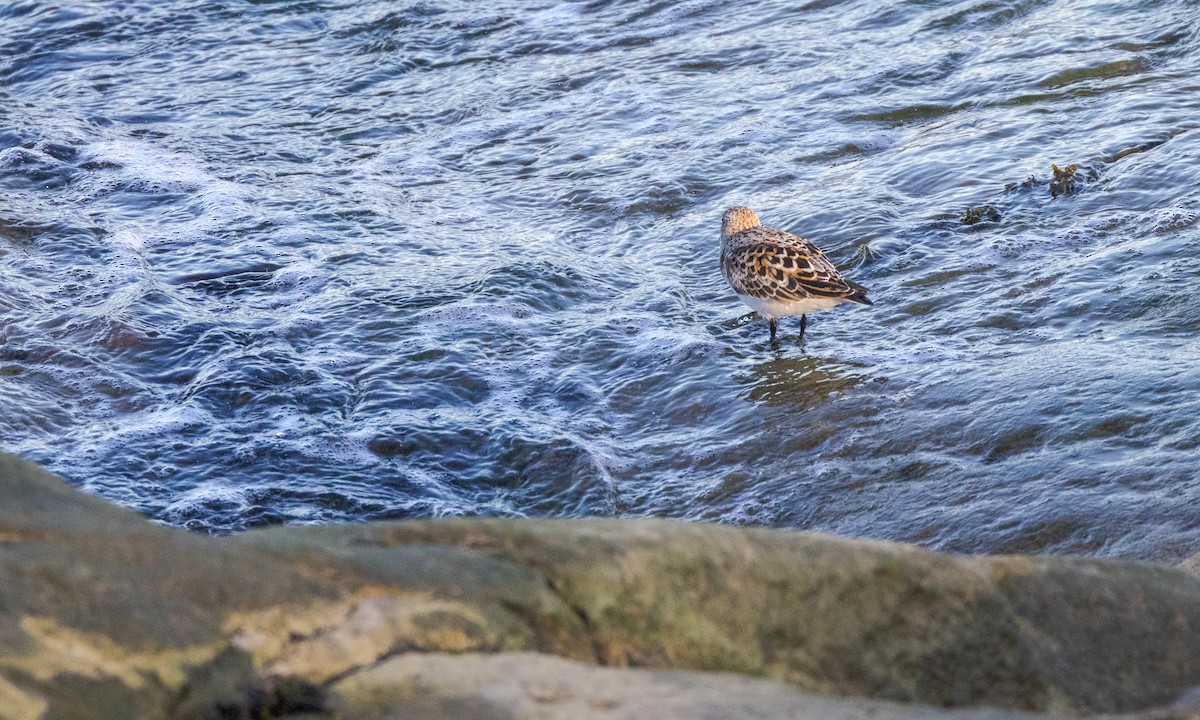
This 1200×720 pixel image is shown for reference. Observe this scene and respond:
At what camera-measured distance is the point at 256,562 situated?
2361mm

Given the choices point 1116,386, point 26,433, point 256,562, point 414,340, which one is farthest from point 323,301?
point 256,562

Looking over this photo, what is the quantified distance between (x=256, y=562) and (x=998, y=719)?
1.46m

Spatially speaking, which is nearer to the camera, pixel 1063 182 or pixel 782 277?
pixel 782 277

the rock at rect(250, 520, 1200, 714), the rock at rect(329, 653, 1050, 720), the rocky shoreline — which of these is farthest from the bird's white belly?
the rock at rect(329, 653, 1050, 720)

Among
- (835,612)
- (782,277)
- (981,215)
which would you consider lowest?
(981,215)

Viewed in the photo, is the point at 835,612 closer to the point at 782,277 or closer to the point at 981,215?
the point at 782,277

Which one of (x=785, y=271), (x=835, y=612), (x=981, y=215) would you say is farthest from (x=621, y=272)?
(x=835, y=612)

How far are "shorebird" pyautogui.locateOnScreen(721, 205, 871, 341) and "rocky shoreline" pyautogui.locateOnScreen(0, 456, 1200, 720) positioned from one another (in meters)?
3.65

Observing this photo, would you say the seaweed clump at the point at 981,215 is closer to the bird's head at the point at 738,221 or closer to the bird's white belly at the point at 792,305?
the bird's head at the point at 738,221

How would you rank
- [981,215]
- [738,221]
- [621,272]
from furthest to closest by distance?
[621,272]
[981,215]
[738,221]

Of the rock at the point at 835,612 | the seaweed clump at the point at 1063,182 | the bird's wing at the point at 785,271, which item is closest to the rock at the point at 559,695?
the rock at the point at 835,612

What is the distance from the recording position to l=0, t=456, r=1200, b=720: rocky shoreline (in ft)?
6.98

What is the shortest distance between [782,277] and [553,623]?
4407 millimetres

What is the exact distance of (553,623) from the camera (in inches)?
95.4
